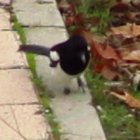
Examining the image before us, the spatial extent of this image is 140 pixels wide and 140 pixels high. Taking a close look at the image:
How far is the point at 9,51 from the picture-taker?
19.2 ft

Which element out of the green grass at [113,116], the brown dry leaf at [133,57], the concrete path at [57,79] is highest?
the concrete path at [57,79]

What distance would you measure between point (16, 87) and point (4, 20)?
3.66ft

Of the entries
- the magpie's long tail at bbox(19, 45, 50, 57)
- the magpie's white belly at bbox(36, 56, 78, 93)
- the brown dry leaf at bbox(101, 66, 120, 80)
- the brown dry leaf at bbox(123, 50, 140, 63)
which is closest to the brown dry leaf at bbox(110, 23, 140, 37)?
the brown dry leaf at bbox(123, 50, 140, 63)

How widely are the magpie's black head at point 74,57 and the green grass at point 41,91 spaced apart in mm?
219

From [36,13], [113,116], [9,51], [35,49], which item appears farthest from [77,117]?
[36,13]

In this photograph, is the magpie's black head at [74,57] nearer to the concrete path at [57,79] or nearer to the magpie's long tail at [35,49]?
the concrete path at [57,79]

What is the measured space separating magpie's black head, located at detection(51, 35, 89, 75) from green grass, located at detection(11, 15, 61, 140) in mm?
219

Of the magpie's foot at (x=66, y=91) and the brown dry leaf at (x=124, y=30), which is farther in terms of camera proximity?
the brown dry leaf at (x=124, y=30)

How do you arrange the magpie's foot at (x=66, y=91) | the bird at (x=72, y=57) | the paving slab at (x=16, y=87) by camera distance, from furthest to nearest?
the magpie's foot at (x=66, y=91), the bird at (x=72, y=57), the paving slab at (x=16, y=87)

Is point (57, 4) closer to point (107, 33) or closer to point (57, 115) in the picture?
point (107, 33)

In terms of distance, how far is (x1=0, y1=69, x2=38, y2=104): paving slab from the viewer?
520 centimetres

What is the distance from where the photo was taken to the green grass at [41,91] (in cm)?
490

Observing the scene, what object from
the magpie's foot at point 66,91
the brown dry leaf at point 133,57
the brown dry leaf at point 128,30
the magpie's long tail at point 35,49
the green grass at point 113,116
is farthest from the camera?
the brown dry leaf at point 128,30

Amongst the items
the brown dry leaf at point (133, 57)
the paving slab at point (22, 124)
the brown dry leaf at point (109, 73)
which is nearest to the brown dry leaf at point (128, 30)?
the brown dry leaf at point (133, 57)
